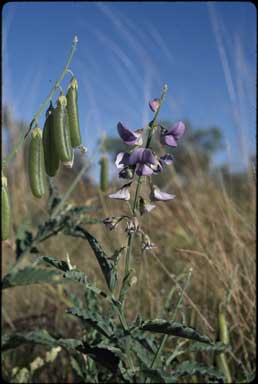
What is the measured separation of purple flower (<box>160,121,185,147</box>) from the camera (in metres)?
0.61

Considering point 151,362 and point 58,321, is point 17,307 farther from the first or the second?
point 151,362

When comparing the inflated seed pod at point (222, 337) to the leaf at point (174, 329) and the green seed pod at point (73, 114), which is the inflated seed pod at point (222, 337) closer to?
the leaf at point (174, 329)

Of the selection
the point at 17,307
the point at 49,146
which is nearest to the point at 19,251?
the point at 49,146

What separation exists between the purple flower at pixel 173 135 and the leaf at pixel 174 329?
22cm

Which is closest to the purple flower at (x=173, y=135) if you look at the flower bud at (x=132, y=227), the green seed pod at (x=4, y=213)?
the flower bud at (x=132, y=227)

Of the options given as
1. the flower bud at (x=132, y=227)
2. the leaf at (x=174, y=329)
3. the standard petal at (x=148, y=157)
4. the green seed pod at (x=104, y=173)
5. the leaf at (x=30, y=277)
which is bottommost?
the leaf at (x=174, y=329)

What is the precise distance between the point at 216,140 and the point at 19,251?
38.9 feet

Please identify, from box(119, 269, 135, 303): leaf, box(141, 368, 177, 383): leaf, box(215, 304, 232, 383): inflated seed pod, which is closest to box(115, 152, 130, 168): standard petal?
box(119, 269, 135, 303): leaf

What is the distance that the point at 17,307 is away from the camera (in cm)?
186

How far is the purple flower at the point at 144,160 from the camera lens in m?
0.60

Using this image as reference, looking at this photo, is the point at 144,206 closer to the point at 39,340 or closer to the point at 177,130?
the point at 177,130

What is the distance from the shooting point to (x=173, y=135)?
615 mm

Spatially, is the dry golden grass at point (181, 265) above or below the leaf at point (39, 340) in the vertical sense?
above

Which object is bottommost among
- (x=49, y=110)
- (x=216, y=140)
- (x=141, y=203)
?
(x=141, y=203)
